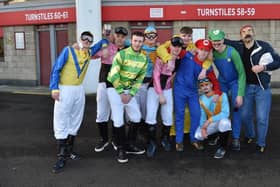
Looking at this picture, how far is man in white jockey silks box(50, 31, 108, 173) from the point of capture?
5051 millimetres

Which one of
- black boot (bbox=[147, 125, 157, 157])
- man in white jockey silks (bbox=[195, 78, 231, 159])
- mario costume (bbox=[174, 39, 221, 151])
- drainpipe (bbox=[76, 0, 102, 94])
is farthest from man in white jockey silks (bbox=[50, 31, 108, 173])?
drainpipe (bbox=[76, 0, 102, 94])

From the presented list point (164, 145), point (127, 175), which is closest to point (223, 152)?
point (164, 145)

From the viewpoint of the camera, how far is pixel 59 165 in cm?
514

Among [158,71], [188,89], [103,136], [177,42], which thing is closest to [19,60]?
[103,136]

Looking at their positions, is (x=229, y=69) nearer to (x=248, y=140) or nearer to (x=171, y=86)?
(x=171, y=86)

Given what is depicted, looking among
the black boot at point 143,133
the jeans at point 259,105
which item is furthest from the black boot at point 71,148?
the jeans at point 259,105

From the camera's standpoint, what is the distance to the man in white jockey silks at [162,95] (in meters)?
5.46

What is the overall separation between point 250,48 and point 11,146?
13.1 ft

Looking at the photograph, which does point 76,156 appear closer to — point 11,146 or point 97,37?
point 11,146

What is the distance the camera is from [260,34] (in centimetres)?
1298

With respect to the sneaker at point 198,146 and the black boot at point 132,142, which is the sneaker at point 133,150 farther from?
the sneaker at point 198,146

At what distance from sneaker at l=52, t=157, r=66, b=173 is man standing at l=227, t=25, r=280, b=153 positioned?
2.70 metres

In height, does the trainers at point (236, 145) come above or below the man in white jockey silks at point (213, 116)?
below

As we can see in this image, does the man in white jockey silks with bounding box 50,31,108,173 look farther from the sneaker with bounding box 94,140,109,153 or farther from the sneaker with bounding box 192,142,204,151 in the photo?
the sneaker with bounding box 192,142,204,151
